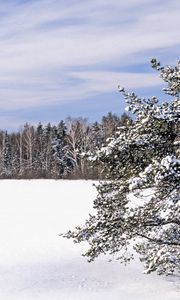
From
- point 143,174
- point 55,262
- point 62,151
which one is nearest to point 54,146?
point 62,151

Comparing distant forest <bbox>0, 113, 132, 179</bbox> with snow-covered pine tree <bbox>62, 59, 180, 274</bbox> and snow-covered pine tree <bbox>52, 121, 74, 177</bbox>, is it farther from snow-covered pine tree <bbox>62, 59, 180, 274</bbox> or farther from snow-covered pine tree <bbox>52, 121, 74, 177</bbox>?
snow-covered pine tree <bbox>62, 59, 180, 274</bbox>

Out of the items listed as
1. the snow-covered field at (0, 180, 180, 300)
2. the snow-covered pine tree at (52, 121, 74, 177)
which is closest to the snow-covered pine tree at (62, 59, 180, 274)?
the snow-covered field at (0, 180, 180, 300)

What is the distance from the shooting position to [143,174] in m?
10.3

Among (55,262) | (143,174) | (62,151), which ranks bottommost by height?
(55,262)

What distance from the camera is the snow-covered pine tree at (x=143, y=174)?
10.8 meters

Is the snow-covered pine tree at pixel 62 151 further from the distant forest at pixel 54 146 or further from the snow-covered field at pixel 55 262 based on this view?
the snow-covered field at pixel 55 262

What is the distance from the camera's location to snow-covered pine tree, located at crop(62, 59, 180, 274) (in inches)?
424

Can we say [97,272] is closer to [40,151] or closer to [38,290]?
[38,290]

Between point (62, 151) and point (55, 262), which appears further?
point (62, 151)

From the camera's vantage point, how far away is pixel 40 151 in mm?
90812

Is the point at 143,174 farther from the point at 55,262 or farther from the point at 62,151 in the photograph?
the point at 62,151

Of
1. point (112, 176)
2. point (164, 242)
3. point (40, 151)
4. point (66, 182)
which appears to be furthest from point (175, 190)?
point (40, 151)

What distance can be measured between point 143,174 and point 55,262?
48.5ft

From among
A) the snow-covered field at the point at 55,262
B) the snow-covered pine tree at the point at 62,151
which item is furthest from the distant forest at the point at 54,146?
the snow-covered field at the point at 55,262
